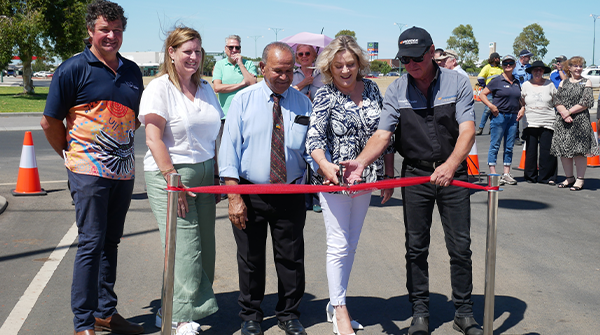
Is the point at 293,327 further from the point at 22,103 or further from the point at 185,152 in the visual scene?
the point at 22,103

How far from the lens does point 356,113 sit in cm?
376

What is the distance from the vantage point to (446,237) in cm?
392

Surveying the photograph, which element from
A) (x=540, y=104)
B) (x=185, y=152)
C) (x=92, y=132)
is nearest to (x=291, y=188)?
(x=185, y=152)

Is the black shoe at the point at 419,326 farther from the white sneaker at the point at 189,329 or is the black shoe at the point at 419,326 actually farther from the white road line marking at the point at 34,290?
the white road line marking at the point at 34,290

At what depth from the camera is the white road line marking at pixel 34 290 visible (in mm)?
3826

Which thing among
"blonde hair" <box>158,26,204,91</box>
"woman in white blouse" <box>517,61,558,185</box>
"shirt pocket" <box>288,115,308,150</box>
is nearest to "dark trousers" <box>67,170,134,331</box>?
"blonde hair" <box>158,26,204,91</box>

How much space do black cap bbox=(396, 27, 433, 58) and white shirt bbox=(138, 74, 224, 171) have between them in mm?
1347

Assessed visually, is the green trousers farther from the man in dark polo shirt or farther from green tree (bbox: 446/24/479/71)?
green tree (bbox: 446/24/479/71)

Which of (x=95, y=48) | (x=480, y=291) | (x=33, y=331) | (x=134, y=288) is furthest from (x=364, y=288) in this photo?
(x=95, y=48)

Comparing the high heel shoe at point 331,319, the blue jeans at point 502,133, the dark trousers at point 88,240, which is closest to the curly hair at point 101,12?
the dark trousers at point 88,240

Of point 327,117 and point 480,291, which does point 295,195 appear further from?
point 480,291

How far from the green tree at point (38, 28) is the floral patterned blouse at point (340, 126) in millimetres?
31827

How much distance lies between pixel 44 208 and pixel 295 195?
492 centimetres

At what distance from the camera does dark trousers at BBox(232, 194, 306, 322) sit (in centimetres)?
378
